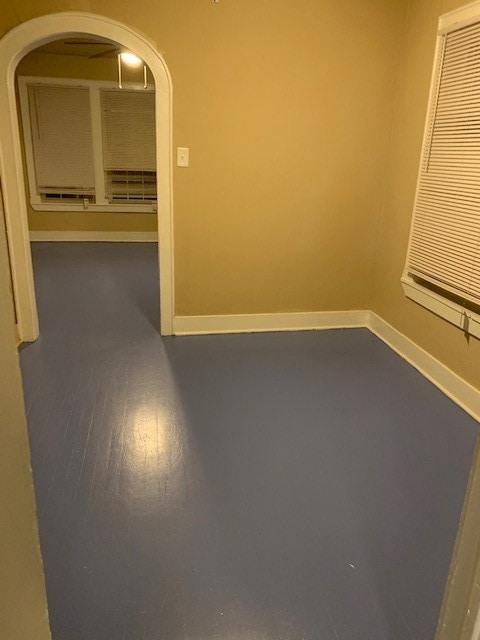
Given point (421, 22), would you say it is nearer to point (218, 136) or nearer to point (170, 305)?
point (218, 136)

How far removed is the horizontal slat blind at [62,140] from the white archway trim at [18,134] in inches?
144

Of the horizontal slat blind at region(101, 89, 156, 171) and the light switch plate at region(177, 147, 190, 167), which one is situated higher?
the horizontal slat blind at region(101, 89, 156, 171)

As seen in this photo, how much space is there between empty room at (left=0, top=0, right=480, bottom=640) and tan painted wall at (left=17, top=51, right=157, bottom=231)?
224 cm

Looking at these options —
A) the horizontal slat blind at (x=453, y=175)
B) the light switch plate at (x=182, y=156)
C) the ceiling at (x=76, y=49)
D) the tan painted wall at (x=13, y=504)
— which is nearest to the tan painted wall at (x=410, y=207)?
the horizontal slat blind at (x=453, y=175)

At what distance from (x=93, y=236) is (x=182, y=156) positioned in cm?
397

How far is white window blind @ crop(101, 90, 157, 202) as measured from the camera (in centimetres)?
631

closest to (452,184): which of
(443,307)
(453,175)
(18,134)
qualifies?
(453,175)

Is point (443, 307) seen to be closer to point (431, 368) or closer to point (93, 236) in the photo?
point (431, 368)

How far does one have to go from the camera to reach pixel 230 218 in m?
3.34

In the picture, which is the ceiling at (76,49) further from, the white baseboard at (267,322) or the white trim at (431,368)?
the white trim at (431,368)

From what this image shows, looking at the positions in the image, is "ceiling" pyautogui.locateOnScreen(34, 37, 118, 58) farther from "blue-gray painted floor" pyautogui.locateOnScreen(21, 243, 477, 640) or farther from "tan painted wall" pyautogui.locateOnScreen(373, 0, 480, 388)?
"blue-gray painted floor" pyautogui.locateOnScreen(21, 243, 477, 640)

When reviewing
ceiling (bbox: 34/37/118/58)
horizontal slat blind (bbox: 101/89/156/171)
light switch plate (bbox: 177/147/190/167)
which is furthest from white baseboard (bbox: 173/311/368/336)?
horizontal slat blind (bbox: 101/89/156/171)

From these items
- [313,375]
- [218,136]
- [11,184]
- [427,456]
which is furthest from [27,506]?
[218,136]

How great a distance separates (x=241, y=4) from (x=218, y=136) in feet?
2.60
